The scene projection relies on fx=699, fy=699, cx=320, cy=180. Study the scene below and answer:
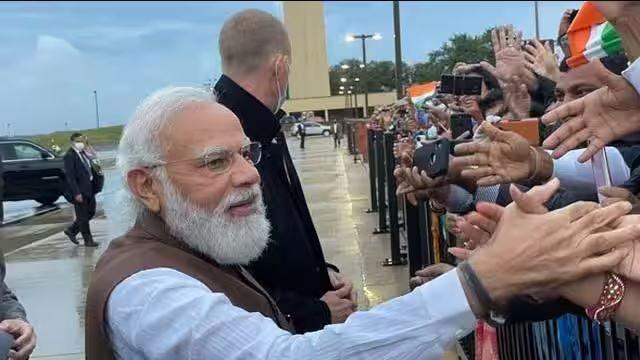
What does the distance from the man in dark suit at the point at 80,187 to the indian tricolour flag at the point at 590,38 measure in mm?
9921

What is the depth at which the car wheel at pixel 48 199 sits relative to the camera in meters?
17.8

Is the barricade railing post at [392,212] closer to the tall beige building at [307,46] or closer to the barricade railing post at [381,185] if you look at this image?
the barricade railing post at [381,185]

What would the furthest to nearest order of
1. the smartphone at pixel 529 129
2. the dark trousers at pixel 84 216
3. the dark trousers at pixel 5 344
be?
the dark trousers at pixel 84 216 → the smartphone at pixel 529 129 → the dark trousers at pixel 5 344

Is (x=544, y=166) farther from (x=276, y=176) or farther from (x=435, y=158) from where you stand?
(x=276, y=176)

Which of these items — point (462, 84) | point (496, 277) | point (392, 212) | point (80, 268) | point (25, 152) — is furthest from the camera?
point (25, 152)

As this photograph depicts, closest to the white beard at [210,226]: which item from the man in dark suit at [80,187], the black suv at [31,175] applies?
the man in dark suit at [80,187]

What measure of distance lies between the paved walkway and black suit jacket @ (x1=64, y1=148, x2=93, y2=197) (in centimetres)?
87

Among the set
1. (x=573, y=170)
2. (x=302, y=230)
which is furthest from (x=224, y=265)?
(x=573, y=170)

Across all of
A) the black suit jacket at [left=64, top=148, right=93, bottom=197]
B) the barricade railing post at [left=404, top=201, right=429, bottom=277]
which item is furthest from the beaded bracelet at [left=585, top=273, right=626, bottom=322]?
the black suit jacket at [left=64, top=148, right=93, bottom=197]

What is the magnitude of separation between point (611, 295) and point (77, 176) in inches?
432

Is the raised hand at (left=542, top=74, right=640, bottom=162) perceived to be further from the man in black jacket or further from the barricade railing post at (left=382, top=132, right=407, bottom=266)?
the barricade railing post at (left=382, top=132, right=407, bottom=266)

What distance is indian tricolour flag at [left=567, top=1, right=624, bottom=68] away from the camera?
1872 mm

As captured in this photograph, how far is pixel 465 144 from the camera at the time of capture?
2.03m

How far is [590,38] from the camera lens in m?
1.98
